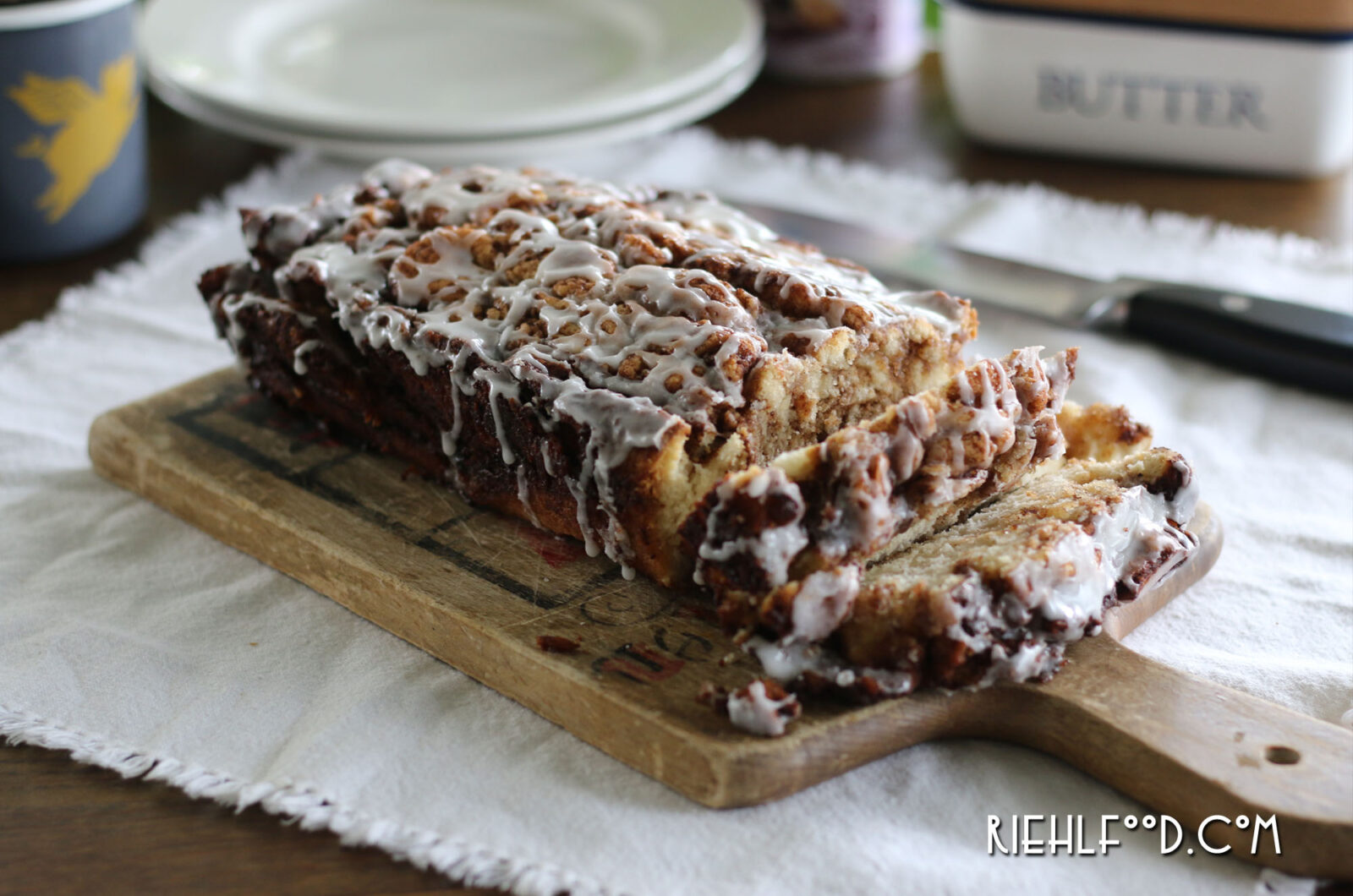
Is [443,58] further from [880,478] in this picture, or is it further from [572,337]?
[880,478]

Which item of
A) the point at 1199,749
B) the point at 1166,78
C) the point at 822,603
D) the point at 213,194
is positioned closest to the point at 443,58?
the point at 213,194

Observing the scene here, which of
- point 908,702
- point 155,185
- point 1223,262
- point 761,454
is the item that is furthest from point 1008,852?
point 155,185

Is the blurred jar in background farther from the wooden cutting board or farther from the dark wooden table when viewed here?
the wooden cutting board

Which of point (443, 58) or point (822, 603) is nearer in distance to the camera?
point (822, 603)

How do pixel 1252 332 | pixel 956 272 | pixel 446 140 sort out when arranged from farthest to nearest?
pixel 446 140, pixel 956 272, pixel 1252 332

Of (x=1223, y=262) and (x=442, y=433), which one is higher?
(x=442, y=433)

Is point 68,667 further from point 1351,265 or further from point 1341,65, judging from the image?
point 1341,65

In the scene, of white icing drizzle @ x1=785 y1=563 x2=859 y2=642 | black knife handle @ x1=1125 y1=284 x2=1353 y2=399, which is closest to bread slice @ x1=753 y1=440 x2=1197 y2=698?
white icing drizzle @ x1=785 y1=563 x2=859 y2=642
